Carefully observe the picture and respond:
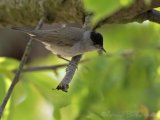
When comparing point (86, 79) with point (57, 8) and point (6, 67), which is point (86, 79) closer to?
point (6, 67)

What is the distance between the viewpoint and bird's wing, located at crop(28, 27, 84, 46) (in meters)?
1.42

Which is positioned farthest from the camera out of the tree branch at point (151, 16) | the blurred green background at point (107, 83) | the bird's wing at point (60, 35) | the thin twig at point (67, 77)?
the blurred green background at point (107, 83)

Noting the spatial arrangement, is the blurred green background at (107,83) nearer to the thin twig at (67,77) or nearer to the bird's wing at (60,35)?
the bird's wing at (60,35)

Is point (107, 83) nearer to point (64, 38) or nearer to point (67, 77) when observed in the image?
point (64, 38)

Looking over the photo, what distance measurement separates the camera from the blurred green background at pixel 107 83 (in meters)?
1.61

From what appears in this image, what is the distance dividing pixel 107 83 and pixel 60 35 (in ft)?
1.52

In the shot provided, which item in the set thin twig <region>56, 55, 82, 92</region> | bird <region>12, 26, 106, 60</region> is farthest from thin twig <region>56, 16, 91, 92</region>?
bird <region>12, 26, 106, 60</region>

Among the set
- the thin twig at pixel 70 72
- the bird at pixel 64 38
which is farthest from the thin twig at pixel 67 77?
the bird at pixel 64 38

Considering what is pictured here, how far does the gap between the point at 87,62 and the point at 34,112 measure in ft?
0.89

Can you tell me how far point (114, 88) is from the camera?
1.89 m

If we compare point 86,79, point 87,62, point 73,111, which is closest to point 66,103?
point 73,111

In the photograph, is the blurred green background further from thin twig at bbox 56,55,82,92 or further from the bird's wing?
thin twig at bbox 56,55,82,92

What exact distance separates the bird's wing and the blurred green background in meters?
0.17

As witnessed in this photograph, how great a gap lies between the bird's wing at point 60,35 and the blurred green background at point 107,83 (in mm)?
169
